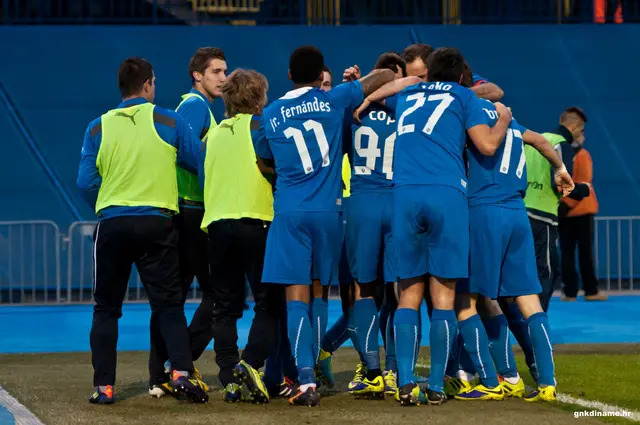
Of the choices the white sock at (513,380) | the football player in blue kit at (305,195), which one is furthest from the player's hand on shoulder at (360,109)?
the white sock at (513,380)

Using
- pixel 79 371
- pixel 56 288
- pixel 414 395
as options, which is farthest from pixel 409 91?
pixel 56 288

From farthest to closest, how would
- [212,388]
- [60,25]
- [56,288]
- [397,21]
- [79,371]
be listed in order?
1. [397,21]
2. [60,25]
3. [56,288]
4. [79,371]
5. [212,388]

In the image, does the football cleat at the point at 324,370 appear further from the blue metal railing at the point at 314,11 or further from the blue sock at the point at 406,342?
the blue metal railing at the point at 314,11

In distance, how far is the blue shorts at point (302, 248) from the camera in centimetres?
816

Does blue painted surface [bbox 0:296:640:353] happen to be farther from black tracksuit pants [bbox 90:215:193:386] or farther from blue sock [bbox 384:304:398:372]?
black tracksuit pants [bbox 90:215:193:386]

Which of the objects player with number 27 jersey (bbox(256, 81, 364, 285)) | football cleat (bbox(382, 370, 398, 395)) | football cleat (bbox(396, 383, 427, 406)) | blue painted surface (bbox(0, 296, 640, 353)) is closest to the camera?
football cleat (bbox(396, 383, 427, 406))

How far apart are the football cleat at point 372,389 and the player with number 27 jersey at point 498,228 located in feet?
2.83

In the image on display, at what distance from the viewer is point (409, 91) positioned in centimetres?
824

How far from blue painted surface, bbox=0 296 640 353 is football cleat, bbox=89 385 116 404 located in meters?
4.03

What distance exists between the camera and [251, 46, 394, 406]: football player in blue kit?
8148 mm

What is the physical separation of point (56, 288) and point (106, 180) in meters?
9.13

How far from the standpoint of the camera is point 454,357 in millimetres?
8992

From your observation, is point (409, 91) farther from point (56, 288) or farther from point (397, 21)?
point (397, 21)

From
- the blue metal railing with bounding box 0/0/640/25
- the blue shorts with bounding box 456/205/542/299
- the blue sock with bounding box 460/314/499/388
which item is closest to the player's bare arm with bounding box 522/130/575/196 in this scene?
the blue shorts with bounding box 456/205/542/299
